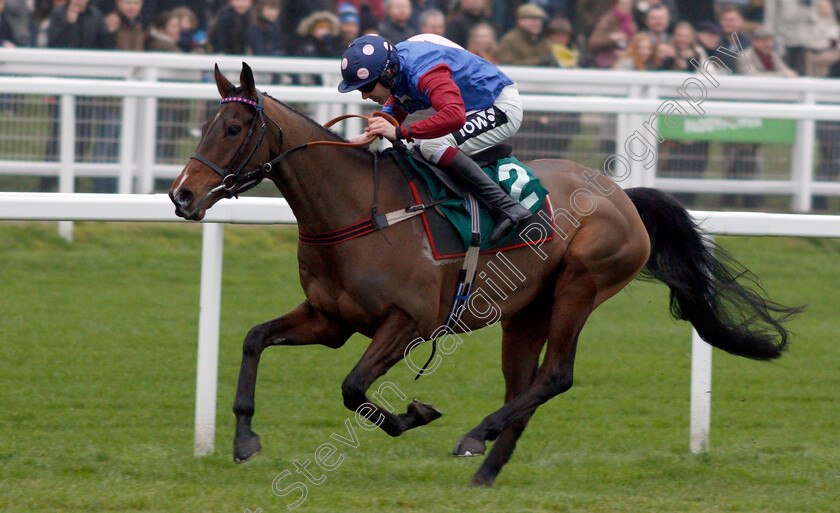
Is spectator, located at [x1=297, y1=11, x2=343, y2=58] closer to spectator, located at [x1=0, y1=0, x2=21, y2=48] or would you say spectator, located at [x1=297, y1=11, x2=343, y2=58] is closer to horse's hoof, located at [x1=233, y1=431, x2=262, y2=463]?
spectator, located at [x1=0, y1=0, x2=21, y2=48]

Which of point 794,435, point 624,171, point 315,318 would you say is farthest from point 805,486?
point 624,171

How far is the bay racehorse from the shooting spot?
3.78 metres

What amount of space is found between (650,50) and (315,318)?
6435 mm

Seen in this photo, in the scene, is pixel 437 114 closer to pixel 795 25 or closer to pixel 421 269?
pixel 421 269

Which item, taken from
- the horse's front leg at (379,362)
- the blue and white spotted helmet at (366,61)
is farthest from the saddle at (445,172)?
the horse's front leg at (379,362)

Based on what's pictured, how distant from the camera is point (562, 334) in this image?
14.4ft

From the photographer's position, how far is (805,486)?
4246mm

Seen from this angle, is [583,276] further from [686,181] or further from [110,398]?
[686,181]

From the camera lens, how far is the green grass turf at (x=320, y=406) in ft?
13.1

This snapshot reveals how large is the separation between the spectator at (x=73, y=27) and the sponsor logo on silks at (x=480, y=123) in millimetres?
5631

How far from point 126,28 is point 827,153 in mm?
5424

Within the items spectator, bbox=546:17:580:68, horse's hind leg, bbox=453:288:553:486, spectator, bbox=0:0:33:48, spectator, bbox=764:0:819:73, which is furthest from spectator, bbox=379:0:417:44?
horse's hind leg, bbox=453:288:553:486

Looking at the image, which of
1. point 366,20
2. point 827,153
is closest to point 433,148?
point 827,153

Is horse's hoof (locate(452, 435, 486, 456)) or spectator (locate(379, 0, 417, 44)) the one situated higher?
spectator (locate(379, 0, 417, 44))
